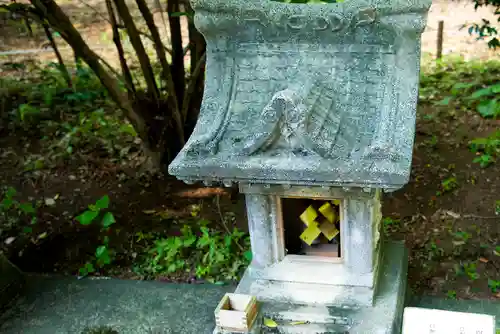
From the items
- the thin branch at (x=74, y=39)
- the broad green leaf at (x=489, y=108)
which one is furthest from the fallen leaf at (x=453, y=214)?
the thin branch at (x=74, y=39)

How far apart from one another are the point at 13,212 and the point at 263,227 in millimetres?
4359

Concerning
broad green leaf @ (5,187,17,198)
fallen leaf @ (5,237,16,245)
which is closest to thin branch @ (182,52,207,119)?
broad green leaf @ (5,187,17,198)

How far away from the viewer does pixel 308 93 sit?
3.66 metres

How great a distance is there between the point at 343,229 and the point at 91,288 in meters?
2.94

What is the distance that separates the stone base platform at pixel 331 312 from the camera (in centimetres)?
409

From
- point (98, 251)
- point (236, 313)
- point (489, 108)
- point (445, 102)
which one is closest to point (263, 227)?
point (236, 313)

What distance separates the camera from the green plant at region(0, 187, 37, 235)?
693 centimetres

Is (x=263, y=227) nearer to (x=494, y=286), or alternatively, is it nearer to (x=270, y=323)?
(x=270, y=323)

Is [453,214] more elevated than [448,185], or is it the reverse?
[448,185]

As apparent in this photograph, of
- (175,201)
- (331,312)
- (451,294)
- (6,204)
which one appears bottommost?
(451,294)

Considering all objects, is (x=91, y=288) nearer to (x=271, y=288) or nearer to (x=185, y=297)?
(x=185, y=297)

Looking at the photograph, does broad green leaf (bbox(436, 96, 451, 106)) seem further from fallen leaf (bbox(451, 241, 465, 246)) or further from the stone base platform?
the stone base platform

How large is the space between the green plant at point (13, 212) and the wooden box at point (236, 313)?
11.9 feet

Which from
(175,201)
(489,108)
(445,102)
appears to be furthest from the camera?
(445,102)
